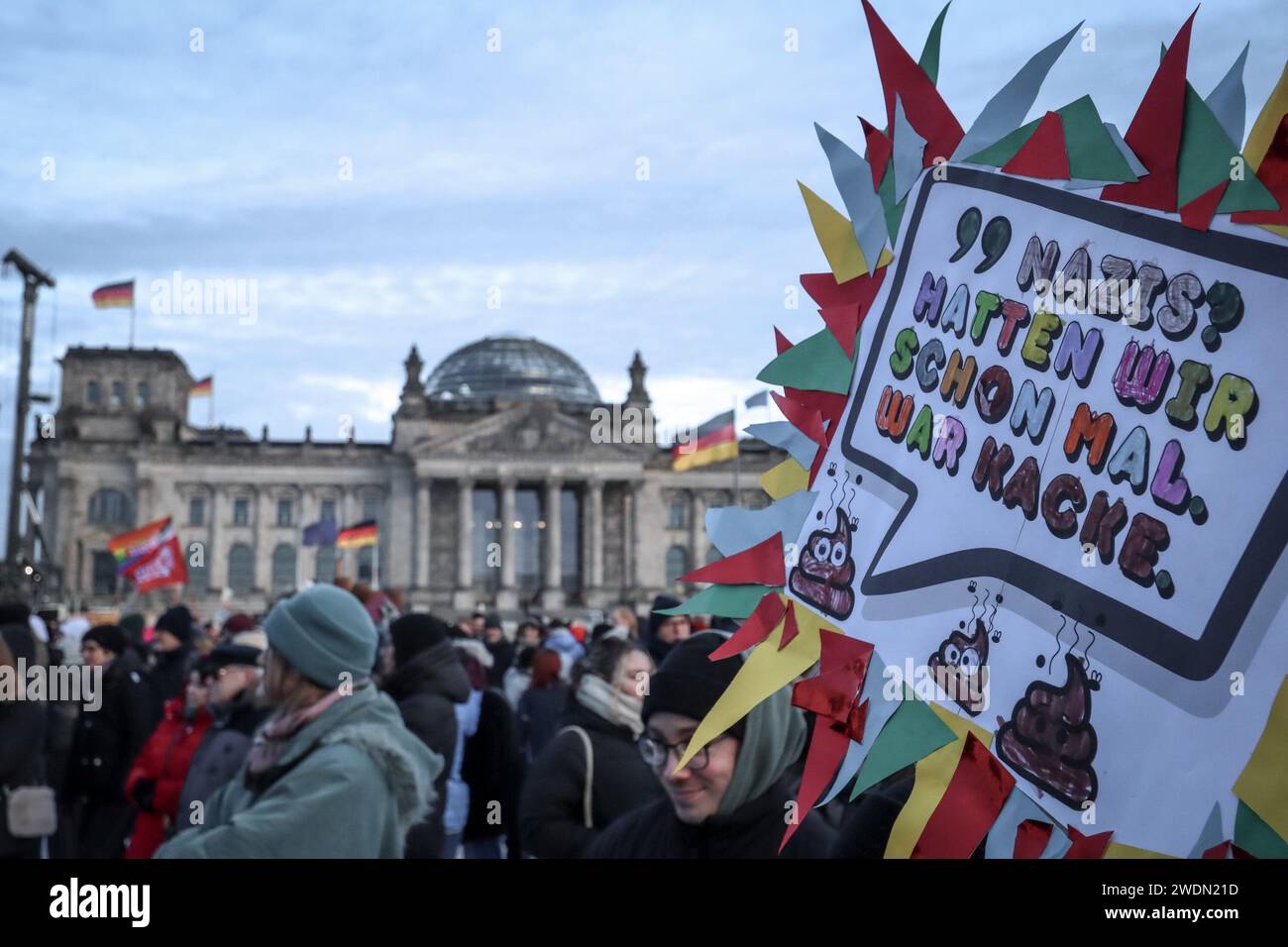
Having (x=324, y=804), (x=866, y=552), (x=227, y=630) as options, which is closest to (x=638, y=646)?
(x=324, y=804)

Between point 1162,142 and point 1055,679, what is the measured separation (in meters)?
0.67

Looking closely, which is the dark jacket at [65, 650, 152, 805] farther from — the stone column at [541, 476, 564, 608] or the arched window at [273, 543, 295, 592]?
the arched window at [273, 543, 295, 592]

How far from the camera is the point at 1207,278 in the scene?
1.41 meters

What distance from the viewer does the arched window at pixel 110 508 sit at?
61406 millimetres

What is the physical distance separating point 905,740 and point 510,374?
7146 centimetres

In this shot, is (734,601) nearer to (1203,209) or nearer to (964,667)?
(964,667)

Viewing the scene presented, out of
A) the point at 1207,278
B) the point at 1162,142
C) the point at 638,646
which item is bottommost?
the point at 638,646

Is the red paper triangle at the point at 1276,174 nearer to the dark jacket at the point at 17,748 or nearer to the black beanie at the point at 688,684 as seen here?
the black beanie at the point at 688,684

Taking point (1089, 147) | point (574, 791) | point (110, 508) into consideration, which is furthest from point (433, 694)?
point (110, 508)

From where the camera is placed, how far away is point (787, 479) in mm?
2143

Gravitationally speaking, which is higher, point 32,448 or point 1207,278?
point 1207,278

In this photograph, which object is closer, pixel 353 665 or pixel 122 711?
pixel 353 665

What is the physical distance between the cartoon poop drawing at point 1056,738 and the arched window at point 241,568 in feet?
212
